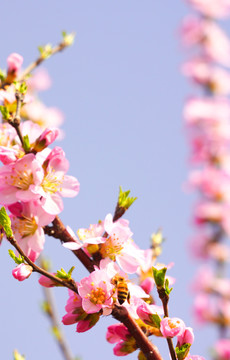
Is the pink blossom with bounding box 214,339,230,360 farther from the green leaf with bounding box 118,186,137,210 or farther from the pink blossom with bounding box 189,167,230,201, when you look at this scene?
the green leaf with bounding box 118,186,137,210

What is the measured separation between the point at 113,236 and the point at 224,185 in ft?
25.8

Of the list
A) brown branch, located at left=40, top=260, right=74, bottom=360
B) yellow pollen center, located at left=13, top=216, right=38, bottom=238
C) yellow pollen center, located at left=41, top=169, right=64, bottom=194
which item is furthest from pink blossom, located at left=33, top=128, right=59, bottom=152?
brown branch, located at left=40, top=260, right=74, bottom=360

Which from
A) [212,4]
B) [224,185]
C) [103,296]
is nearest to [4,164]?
[103,296]

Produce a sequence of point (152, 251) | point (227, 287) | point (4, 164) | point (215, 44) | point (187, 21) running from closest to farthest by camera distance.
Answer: point (4, 164) < point (152, 251) < point (227, 287) < point (215, 44) < point (187, 21)

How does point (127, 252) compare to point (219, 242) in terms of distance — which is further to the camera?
point (219, 242)

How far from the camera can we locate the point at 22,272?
131cm

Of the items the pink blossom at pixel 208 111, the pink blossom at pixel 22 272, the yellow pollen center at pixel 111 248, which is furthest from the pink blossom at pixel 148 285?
the pink blossom at pixel 208 111

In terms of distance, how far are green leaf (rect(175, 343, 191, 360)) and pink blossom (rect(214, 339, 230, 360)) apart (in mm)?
4293

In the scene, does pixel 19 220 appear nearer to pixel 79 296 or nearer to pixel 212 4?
pixel 79 296

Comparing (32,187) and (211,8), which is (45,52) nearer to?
(32,187)

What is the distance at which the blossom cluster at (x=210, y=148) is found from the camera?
8359 mm

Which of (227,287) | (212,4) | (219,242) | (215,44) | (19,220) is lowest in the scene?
(227,287)

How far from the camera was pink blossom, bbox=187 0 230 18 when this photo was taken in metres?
10.8

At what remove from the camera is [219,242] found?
8406mm
